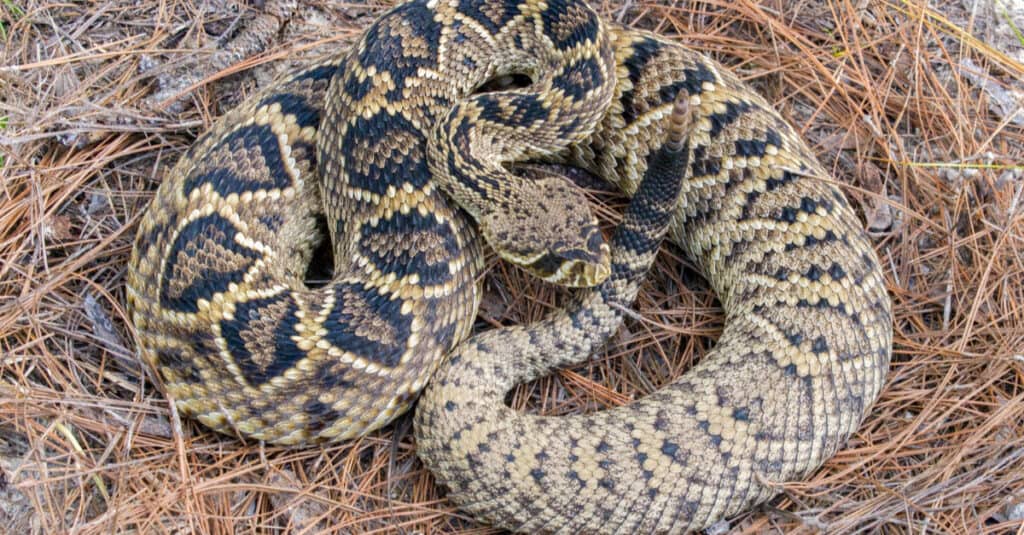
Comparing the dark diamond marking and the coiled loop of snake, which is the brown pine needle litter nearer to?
the coiled loop of snake

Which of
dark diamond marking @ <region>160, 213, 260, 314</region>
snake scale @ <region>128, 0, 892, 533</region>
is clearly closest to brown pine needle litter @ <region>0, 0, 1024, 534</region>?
snake scale @ <region>128, 0, 892, 533</region>

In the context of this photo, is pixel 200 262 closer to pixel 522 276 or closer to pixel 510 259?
pixel 510 259

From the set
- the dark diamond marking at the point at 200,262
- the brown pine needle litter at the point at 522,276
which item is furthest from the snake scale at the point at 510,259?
the brown pine needle litter at the point at 522,276

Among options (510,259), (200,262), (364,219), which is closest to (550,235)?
(510,259)

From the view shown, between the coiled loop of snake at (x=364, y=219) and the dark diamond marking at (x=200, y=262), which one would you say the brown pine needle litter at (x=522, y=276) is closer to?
the coiled loop of snake at (x=364, y=219)

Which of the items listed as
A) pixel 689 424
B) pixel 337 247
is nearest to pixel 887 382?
pixel 689 424

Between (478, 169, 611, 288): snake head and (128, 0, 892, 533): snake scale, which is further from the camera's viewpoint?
(478, 169, 611, 288): snake head
